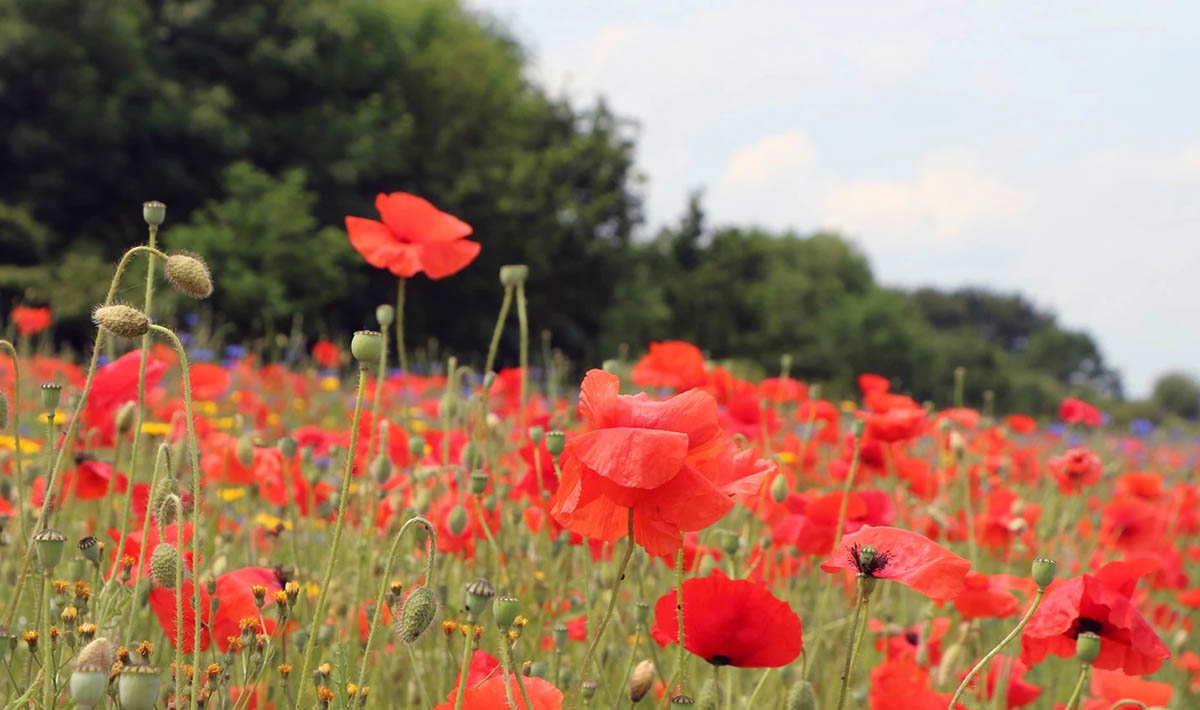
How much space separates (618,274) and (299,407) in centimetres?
1822

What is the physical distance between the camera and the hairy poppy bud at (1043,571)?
1055 millimetres

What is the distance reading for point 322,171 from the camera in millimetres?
20000

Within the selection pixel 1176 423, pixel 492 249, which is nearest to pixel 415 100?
pixel 492 249

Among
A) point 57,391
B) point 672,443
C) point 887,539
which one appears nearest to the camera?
point 672,443

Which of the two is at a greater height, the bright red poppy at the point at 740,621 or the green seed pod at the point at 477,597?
the green seed pod at the point at 477,597

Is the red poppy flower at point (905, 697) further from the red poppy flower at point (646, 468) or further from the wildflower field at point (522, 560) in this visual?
the red poppy flower at point (646, 468)

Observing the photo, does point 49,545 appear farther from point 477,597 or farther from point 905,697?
point 905,697

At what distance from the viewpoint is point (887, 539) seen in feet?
3.41

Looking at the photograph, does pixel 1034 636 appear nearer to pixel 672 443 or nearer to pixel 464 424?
Result: pixel 672 443

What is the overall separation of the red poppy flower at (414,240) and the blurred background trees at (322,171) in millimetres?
13082

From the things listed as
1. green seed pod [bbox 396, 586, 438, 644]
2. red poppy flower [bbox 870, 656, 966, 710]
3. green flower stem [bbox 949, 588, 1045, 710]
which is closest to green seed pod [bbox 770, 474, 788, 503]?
red poppy flower [bbox 870, 656, 966, 710]

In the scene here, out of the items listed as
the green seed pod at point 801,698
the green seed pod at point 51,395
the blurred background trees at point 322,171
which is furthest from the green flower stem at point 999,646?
the blurred background trees at point 322,171

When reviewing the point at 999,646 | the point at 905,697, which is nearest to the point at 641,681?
the point at 905,697

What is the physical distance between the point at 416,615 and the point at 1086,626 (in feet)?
2.31
